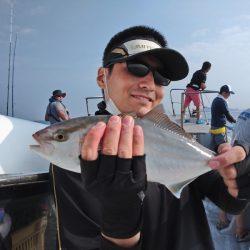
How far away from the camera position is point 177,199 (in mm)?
2000

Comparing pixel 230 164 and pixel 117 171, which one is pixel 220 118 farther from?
pixel 117 171

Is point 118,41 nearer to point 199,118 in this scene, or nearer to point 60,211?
point 60,211

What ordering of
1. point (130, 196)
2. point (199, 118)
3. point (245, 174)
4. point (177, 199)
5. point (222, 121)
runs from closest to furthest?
point (130, 196) < point (245, 174) < point (177, 199) < point (222, 121) < point (199, 118)

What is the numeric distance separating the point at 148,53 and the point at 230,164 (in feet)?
2.81

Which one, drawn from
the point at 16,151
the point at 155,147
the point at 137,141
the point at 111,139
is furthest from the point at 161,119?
the point at 16,151

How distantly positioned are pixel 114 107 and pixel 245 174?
903 millimetres

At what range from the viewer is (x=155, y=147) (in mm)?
1706

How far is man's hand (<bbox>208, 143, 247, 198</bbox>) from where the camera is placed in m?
1.77

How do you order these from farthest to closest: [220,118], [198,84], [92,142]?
[198,84] < [220,118] < [92,142]

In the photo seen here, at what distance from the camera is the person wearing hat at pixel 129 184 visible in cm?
151

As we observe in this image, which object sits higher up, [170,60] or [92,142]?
[170,60]

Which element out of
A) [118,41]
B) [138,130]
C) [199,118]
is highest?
[118,41]

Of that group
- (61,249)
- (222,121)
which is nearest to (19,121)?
(61,249)

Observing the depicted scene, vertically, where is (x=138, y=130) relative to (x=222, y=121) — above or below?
above
